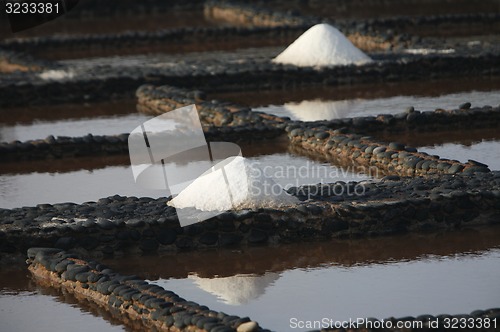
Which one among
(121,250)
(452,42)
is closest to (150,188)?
(121,250)

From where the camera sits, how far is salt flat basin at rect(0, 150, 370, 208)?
9.43 meters

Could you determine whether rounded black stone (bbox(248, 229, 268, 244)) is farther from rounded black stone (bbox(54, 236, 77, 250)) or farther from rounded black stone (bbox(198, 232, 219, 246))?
rounded black stone (bbox(54, 236, 77, 250))

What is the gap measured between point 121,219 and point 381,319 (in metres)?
2.15

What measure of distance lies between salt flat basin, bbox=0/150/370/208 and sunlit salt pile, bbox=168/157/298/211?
120 centimetres

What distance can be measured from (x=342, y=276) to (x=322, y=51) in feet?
23.8

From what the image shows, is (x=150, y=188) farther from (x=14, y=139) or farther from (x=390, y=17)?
(x=390, y=17)

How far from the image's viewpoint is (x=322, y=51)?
1434cm

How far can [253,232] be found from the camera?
26.2ft

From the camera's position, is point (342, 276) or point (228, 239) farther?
point (228, 239)

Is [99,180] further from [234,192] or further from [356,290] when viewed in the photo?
[356,290]

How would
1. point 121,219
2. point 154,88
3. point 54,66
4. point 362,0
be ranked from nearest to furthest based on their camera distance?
point 121,219, point 154,88, point 54,66, point 362,0

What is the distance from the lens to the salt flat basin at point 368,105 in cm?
1240

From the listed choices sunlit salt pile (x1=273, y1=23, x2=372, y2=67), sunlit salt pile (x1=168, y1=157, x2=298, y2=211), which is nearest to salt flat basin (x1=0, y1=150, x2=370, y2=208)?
sunlit salt pile (x1=168, y1=157, x2=298, y2=211)

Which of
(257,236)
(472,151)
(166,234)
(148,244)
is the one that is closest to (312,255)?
(257,236)
